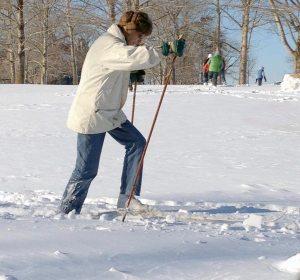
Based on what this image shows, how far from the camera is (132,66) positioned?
3.87 meters

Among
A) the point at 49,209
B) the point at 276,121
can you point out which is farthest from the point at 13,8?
the point at 49,209

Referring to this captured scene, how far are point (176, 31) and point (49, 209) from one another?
2492 centimetres

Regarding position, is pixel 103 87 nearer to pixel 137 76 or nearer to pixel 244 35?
pixel 137 76

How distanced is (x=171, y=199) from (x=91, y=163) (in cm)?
125

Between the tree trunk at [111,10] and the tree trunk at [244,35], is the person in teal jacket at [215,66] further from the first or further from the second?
the tree trunk at [244,35]

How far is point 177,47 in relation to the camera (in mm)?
4066

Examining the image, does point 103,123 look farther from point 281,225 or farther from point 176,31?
point 176,31

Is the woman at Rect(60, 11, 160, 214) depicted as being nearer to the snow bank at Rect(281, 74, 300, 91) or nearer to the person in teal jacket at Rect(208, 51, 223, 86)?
the snow bank at Rect(281, 74, 300, 91)

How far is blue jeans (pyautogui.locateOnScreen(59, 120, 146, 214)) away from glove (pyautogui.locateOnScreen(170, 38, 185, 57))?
719 millimetres

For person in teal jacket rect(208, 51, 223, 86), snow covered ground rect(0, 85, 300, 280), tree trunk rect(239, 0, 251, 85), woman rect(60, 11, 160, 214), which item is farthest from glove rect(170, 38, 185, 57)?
tree trunk rect(239, 0, 251, 85)

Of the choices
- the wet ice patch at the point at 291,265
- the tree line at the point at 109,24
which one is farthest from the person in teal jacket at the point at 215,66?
the wet ice patch at the point at 291,265

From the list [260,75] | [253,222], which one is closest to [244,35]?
[260,75]

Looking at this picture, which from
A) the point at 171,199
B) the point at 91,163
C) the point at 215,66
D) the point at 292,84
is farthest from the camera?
the point at 215,66

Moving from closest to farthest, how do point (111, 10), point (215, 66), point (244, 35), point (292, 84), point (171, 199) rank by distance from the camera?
point (171, 199) → point (292, 84) → point (111, 10) → point (215, 66) → point (244, 35)
